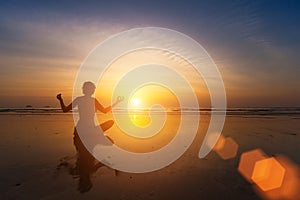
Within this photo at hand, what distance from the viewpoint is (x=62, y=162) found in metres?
8.48

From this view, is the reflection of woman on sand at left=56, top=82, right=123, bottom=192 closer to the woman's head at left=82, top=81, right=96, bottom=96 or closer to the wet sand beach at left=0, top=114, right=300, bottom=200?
the woman's head at left=82, top=81, right=96, bottom=96

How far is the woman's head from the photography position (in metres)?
9.50

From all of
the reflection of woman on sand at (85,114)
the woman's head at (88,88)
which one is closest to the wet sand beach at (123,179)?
the reflection of woman on sand at (85,114)

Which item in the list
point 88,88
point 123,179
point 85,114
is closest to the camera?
point 123,179

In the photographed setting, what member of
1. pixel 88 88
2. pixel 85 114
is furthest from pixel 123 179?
pixel 88 88

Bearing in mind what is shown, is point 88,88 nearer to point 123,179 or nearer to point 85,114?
point 85,114

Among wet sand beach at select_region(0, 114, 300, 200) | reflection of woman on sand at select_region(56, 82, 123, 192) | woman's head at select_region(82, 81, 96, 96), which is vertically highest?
woman's head at select_region(82, 81, 96, 96)

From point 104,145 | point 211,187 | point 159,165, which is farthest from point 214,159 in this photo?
point 104,145

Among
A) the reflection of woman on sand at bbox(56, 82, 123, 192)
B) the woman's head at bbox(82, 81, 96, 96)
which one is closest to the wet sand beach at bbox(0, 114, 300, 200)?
the reflection of woman on sand at bbox(56, 82, 123, 192)

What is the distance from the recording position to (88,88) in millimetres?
9547

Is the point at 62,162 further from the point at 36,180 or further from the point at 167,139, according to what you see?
the point at 167,139

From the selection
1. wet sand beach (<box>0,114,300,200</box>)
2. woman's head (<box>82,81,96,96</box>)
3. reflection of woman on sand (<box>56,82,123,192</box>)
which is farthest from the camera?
woman's head (<box>82,81,96,96</box>)

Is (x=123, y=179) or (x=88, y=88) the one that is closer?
(x=123, y=179)

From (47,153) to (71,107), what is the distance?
1.91 meters
